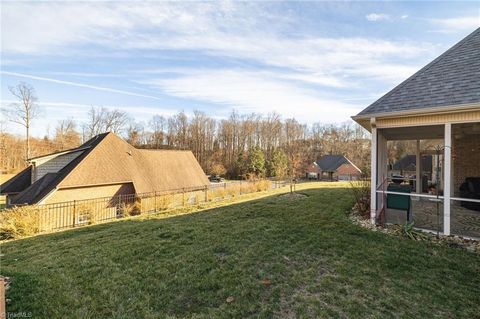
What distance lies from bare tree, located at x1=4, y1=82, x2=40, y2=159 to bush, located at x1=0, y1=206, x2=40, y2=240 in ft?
108

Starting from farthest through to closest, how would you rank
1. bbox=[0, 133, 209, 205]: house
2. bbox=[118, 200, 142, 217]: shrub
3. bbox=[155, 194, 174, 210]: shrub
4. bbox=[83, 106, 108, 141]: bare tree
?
bbox=[83, 106, 108, 141]: bare tree
bbox=[0, 133, 209, 205]: house
bbox=[155, 194, 174, 210]: shrub
bbox=[118, 200, 142, 217]: shrub

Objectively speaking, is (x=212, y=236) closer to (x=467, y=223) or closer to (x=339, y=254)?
(x=339, y=254)

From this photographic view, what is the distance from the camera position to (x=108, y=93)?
35.5 metres

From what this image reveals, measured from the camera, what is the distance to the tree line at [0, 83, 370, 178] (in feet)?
148

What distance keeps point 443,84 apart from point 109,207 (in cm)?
1546

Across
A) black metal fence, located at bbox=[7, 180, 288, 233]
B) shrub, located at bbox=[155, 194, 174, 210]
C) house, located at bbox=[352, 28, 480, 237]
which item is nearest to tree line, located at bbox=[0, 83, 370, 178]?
black metal fence, located at bbox=[7, 180, 288, 233]

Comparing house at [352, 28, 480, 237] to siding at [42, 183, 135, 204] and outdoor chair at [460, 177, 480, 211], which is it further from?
siding at [42, 183, 135, 204]

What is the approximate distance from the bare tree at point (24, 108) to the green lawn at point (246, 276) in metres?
36.1

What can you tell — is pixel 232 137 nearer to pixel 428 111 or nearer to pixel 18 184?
pixel 18 184

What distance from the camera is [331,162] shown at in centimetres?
4919

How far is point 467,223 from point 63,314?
912cm

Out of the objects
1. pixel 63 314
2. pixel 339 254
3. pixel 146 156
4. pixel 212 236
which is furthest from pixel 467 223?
pixel 146 156

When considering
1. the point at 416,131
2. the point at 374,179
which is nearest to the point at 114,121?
the point at 416,131

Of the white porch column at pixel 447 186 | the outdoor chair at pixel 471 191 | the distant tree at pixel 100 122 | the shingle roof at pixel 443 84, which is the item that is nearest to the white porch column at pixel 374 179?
the shingle roof at pixel 443 84
